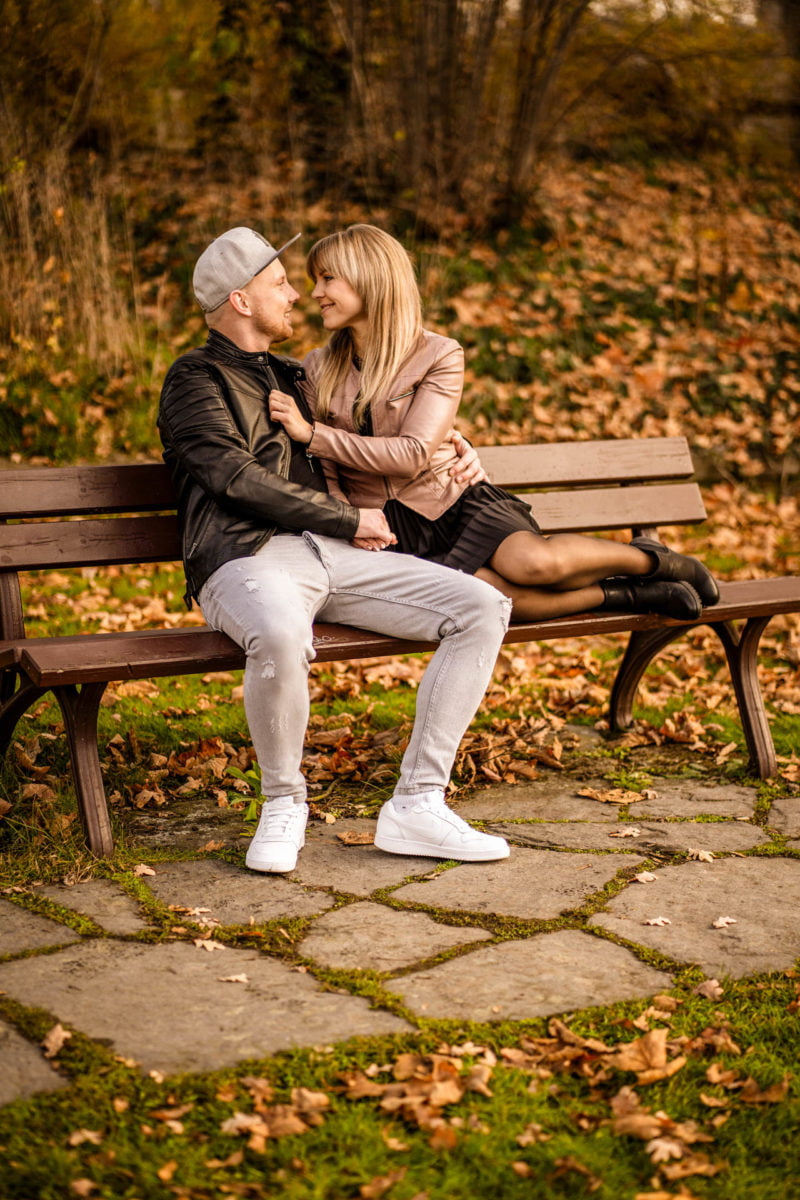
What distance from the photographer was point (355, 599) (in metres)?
3.67

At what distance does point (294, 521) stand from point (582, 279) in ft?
25.4

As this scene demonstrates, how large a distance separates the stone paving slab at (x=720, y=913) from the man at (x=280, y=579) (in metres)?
0.48

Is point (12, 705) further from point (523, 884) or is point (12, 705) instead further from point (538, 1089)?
point (538, 1089)

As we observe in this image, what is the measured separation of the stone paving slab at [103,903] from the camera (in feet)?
9.64

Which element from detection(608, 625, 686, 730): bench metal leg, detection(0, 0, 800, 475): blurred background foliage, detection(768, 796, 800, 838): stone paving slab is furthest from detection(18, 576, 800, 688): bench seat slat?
detection(0, 0, 800, 475): blurred background foliage

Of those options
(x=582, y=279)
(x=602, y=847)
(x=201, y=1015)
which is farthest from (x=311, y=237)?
(x=201, y=1015)

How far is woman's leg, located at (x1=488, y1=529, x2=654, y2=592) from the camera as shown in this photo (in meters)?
3.78

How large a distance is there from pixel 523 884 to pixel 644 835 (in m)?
0.59

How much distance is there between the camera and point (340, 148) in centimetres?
1095

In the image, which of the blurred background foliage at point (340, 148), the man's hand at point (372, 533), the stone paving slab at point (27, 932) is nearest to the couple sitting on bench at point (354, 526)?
the man's hand at point (372, 533)

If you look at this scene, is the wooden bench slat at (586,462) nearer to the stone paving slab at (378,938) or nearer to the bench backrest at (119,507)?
the bench backrest at (119,507)

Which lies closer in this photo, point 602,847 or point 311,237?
A: point 602,847

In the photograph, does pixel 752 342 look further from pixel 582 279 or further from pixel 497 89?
pixel 497 89

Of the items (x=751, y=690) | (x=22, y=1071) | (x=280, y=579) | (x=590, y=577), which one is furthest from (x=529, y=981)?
(x=751, y=690)
